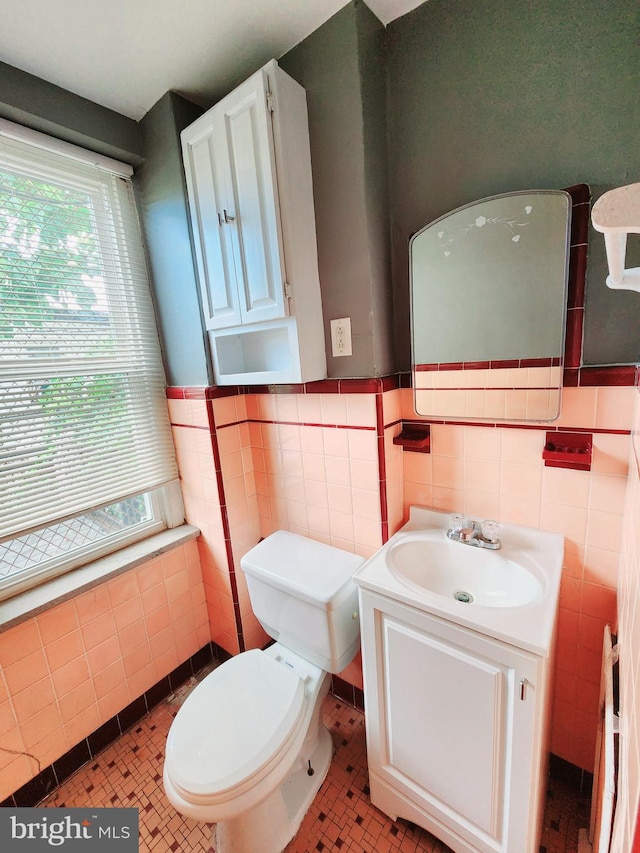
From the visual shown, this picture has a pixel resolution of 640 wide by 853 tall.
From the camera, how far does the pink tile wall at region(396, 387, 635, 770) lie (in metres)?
0.94

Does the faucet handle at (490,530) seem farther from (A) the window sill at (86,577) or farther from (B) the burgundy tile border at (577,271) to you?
(A) the window sill at (86,577)

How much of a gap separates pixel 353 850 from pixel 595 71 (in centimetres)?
222

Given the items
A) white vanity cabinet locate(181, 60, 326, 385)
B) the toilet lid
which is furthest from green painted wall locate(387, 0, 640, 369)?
the toilet lid

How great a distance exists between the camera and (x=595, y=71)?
82 centimetres

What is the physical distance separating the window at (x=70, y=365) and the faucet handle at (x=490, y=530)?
1347mm

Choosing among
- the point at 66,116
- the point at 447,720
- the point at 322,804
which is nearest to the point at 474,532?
the point at 447,720

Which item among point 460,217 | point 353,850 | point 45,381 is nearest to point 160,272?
point 45,381

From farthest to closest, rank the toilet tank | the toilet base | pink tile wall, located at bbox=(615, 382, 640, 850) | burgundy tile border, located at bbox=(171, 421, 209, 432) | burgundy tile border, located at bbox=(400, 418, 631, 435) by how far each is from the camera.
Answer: burgundy tile border, located at bbox=(171, 421, 209, 432) → the toilet tank → the toilet base → burgundy tile border, located at bbox=(400, 418, 631, 435) → pink tile wall, located at bbox=(615, 382, 640, 850)

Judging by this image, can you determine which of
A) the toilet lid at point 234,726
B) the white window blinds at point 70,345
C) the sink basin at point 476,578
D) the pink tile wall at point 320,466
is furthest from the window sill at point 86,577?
the sink basin at point 476,578

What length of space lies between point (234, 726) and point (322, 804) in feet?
1.59

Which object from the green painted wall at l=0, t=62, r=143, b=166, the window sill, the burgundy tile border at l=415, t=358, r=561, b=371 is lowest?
the window sill

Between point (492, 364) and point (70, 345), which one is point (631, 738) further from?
point (70, 345)

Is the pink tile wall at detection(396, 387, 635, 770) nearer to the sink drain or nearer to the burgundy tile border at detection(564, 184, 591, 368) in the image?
the burgundy tile border at detection(564, 184, 591, 368)

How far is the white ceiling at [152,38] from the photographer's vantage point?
95 centimetres
